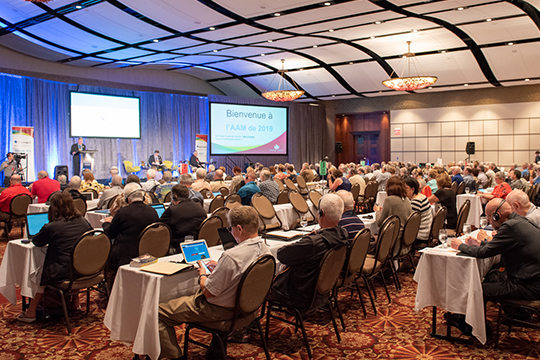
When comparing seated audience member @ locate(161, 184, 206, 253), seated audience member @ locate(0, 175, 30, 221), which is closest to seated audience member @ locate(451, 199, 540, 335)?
seated audience member @ locate(161, 184, 206, 253)

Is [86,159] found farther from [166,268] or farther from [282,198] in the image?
[166,268]

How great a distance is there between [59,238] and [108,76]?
47.4 ft

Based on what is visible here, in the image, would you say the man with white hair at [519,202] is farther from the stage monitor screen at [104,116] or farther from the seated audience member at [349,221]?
the stage monitor screen at [104,116]

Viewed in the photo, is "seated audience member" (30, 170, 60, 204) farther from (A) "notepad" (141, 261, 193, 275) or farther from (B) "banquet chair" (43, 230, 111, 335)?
(A) "notepad" (141, 261, 193, 275)

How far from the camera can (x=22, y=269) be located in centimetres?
394

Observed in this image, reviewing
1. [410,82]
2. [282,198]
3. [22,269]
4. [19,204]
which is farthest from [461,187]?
[19,204]

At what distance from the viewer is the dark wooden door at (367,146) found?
2250 centimetres

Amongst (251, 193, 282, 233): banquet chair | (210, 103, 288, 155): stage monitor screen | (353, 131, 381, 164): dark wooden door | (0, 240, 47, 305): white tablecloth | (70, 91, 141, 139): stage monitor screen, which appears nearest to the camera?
(0, 240, 47, 305): white tablecloth

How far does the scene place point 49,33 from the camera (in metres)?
11.5

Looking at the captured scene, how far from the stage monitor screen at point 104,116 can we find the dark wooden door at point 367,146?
37.8ft

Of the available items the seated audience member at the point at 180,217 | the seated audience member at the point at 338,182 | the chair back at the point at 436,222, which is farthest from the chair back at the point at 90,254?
the seated audience member at the point at 338,182

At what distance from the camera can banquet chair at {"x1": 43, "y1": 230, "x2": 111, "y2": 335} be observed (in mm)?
3719

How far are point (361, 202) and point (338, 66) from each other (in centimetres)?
812

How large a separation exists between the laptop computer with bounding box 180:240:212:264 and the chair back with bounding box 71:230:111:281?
3.33ft
